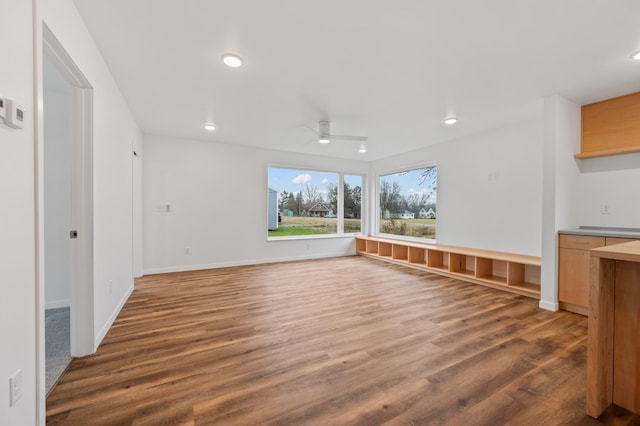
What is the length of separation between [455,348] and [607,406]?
0.85 metres

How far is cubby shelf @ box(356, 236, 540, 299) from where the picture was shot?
3703mm

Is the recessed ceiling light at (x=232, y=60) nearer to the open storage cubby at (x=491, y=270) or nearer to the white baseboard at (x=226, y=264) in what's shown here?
the white baseboard at (x=226, y=264)

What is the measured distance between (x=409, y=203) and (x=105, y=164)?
5.35 m

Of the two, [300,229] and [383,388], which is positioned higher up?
[300,229]

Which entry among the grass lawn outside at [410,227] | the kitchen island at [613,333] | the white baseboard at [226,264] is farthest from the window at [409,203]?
the kitchen island at [613,333]

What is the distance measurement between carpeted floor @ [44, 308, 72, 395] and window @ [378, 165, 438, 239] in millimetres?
5476

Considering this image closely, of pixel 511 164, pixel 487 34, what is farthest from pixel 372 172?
pixel 487 34

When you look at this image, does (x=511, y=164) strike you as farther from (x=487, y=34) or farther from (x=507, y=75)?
(x=487, y=34)

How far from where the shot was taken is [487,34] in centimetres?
199

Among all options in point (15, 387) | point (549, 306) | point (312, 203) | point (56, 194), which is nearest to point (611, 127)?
point (549, 306)

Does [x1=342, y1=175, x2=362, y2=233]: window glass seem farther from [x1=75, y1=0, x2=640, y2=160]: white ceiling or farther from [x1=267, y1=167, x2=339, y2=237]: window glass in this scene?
[x1=75, y1=0, x2=640, y2=160]: white ceiling

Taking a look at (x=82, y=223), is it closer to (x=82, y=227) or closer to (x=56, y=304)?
(x=82, y=227)

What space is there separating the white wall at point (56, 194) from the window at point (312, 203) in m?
3.28

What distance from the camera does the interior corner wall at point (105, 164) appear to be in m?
1.70
